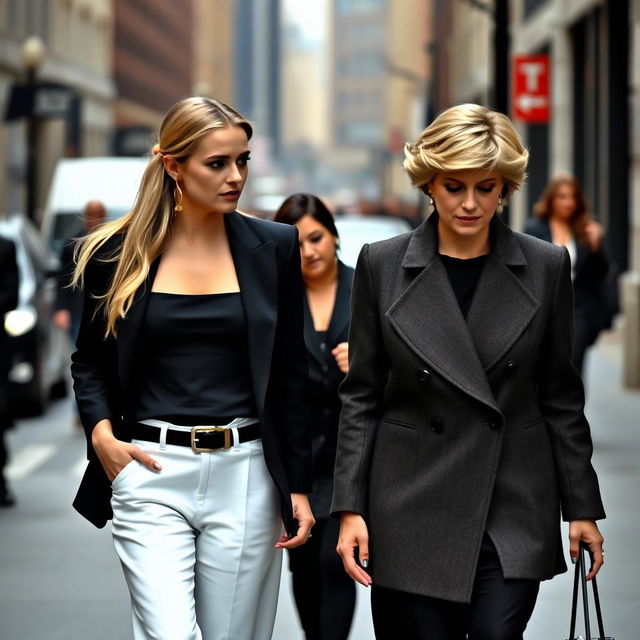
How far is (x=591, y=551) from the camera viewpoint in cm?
384

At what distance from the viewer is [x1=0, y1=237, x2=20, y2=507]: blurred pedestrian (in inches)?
365

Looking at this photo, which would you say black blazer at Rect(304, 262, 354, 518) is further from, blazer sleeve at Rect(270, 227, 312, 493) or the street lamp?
the street lamp

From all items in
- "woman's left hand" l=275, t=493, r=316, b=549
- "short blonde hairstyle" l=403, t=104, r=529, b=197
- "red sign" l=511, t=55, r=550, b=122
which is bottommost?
"woman's left hand" l=275, t=493, r=316, b=549

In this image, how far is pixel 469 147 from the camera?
367 cm

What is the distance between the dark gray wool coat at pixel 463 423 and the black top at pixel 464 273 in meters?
0.05

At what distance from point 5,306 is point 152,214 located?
212 inches

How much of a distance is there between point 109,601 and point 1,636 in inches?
26.9

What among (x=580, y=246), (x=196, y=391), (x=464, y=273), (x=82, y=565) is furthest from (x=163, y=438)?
(x=580, y=246)

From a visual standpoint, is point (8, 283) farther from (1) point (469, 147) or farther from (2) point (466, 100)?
(2) point (466, 100)

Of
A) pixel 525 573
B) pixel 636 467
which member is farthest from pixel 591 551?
pixel 636 467

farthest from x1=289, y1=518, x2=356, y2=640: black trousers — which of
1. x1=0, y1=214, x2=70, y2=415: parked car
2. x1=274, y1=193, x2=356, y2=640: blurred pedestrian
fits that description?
x1=0, y1=214, x2=70, y2=415: parked car

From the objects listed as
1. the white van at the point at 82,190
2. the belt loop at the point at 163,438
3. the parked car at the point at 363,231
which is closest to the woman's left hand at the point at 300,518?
the belt loop at the point at 163,438

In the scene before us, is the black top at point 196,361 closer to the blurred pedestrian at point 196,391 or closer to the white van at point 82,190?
the blurred pedestrian at point 196,391

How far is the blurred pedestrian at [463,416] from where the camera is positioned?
3730 mm
